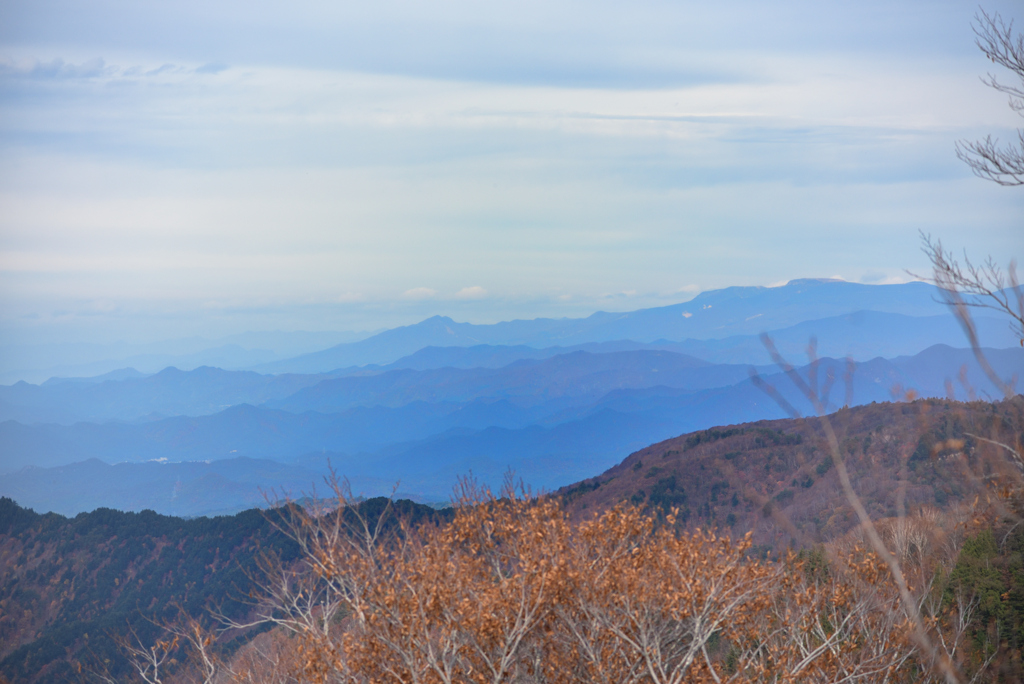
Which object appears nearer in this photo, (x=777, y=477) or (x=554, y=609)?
(x=554, y=609)

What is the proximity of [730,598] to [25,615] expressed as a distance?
5989 inches

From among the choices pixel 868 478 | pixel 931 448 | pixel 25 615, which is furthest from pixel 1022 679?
pixel 25 615

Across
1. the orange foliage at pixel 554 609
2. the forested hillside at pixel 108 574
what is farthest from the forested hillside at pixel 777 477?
the forested hillside at pixel 108 574

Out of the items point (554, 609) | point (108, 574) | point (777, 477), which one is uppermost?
point (554, 609)

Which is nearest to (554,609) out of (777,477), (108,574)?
(777,477)

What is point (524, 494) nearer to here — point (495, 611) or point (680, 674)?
point (495, 611)

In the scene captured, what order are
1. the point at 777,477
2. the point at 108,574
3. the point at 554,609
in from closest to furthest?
the point at 554,609
the point at 777,477
the point at 108,574

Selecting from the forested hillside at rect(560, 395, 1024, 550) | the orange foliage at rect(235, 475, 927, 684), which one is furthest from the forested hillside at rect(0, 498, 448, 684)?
the orange foliage at rect(235, 475, 927, 684)

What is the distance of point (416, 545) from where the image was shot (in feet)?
54.2

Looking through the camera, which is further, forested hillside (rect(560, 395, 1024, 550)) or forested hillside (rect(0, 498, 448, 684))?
forested hillside (rect(0, 498, 448, 684))

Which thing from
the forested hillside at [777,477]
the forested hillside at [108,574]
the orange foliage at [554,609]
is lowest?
the forested hillside at [108,574]

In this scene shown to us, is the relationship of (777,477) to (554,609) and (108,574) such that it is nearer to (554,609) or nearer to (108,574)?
(554,609)

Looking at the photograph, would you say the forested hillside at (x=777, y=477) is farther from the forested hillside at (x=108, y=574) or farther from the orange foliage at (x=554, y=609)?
the forested hillside at (x=108, y=574)

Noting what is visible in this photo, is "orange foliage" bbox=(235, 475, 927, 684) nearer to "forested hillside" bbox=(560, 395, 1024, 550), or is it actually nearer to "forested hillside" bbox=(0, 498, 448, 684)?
"forested hillside" bbox=(560, 395, 1024, 550)
